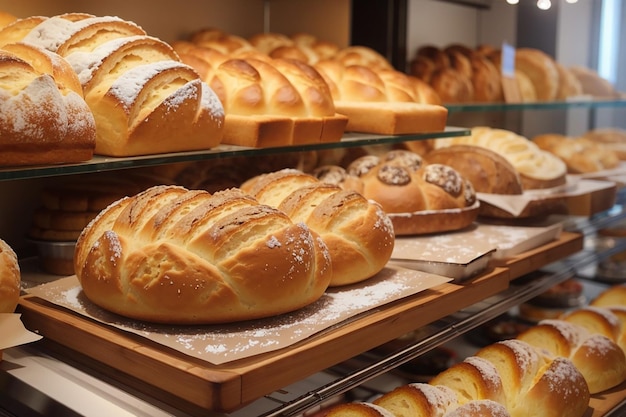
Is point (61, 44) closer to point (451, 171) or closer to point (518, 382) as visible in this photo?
point (451, 171)

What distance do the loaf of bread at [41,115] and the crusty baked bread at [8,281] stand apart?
0.62ft

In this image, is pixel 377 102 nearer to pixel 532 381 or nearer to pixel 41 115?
pixel 532 381

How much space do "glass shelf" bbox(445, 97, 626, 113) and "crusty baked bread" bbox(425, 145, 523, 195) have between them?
322 millimetres

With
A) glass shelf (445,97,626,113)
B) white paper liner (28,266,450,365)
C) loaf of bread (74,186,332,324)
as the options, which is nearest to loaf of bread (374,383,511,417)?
white paper liner (28,266,450,365)

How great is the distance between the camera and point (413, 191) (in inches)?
85.9

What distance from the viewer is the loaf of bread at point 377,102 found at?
237 centimetres

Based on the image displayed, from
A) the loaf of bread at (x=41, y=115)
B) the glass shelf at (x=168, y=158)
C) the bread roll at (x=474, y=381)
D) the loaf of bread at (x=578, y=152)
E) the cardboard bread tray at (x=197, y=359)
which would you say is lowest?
the bread roll at (x=474, y=381)

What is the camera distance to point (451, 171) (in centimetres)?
230

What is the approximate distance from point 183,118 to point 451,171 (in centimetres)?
94

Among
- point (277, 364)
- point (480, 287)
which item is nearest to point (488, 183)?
point (480, 287)

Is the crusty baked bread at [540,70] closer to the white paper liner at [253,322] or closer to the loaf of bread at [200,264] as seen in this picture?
the white paper liner at [253,322]

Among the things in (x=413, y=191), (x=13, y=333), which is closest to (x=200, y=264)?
(x=13, y=333)

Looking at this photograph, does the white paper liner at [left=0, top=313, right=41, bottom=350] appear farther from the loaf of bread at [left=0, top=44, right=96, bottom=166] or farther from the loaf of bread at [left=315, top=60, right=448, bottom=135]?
the loaf of bread at [left=315, top=60, right=448, bottom=135]

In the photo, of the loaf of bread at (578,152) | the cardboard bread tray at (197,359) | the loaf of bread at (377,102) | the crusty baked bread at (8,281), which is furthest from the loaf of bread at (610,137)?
the crusty baked bread at (8,281)
